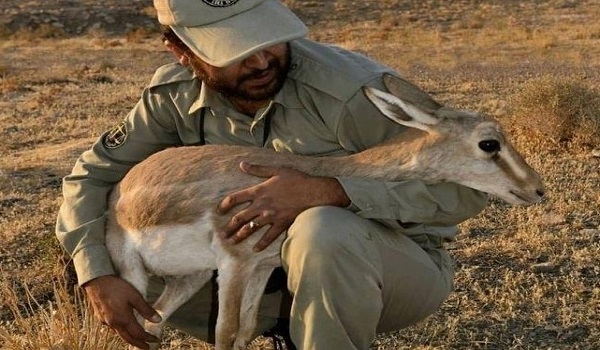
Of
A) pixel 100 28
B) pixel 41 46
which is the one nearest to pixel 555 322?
pixel 41 46

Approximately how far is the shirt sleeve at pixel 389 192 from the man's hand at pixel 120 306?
3.32 feet

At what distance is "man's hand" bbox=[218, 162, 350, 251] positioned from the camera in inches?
138

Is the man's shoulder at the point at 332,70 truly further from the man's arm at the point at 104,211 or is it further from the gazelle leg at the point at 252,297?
the gazelle leg at the point at 252,297

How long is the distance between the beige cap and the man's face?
0.41ft

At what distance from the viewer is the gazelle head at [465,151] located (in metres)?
3.79

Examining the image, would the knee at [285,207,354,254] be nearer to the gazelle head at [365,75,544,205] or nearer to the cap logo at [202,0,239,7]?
the gazelle head at [365,75,544,205]

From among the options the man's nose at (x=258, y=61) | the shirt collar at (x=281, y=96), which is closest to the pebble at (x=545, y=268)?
the shirt collar at (x=281, y=96)

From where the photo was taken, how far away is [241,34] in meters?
3.78

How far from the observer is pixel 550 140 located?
30.0 feet

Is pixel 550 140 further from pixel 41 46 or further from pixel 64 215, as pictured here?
pixel 41 46

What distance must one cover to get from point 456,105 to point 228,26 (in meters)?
8.94

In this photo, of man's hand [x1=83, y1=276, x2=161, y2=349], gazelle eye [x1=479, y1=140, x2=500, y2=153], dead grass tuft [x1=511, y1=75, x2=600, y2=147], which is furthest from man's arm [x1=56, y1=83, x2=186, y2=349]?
dead grass tuft [x1=511, y1=75, x2=600, y2=147]

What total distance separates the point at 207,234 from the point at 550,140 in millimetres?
6188

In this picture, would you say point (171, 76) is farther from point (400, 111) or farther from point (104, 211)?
point (400, 111)
